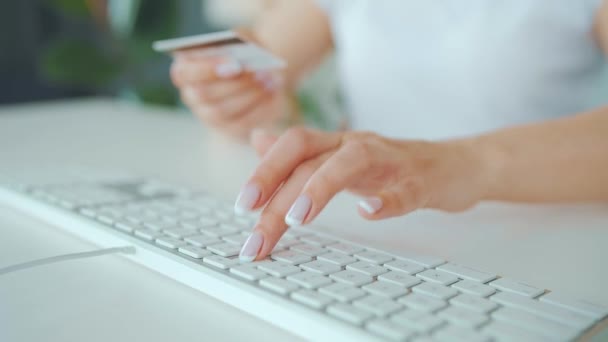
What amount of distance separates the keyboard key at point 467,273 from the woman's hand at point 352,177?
0.29 feet

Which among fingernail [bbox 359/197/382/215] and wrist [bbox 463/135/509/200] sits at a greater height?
wrist [bbox 463/135/509/200]

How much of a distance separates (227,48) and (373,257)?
0.45 m

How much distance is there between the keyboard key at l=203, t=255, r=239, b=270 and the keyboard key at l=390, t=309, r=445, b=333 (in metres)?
0.14

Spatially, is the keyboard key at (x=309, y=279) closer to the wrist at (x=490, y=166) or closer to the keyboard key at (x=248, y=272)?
the keyboard key at (x=248, y=272)

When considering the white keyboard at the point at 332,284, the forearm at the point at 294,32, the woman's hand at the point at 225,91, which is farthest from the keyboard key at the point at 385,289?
the forearm at the point at 294,32

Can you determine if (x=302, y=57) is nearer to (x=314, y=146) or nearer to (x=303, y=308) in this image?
(x=314, y=146)

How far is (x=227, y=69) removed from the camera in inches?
37.4

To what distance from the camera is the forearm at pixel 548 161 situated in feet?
2.05

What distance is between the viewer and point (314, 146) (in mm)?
570

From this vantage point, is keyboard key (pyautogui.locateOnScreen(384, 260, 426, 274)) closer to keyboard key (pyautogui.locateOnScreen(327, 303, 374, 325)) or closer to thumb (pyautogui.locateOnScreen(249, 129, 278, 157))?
keyboard key (pyautogui.locateOnScreen(327, 303, 374, 325))

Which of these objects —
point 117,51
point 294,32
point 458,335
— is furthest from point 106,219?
point 117,51

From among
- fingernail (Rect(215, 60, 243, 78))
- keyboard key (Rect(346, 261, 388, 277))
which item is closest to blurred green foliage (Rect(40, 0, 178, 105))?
fingernail (Rect(215, 60, 243, 78))

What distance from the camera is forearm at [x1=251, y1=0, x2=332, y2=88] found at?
4.14ft

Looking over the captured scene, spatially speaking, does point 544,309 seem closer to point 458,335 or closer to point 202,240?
point 458,335
